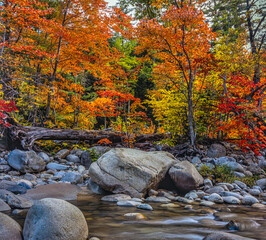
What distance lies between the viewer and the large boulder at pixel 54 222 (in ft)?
7.82

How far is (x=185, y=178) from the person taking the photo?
5328 mm

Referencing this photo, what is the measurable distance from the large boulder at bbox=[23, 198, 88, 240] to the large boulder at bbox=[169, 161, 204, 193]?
3216mm

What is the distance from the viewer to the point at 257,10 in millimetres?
9484

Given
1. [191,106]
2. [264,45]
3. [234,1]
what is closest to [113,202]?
[191,106]

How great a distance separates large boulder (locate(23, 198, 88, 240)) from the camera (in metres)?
2.38

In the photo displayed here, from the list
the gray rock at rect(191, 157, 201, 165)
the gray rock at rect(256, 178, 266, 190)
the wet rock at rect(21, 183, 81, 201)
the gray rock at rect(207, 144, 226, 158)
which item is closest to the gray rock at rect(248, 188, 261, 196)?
the gray rock at rect(256, 178, 266, 190)

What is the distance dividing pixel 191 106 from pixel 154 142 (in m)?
2.58

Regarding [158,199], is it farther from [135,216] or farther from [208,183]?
[208,183]

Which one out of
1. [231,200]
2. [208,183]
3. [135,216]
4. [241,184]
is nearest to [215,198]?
[231,200]

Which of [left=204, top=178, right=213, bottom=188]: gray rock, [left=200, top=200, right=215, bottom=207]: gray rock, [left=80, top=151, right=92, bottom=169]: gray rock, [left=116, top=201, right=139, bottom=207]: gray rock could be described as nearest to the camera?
[left=116, top=201, right=139, bottom=207]: gray rock

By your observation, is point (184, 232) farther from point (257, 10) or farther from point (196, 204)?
point (257, 10)

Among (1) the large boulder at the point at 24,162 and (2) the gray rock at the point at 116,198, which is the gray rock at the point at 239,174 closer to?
(2) the gray rock at the point at 116,198

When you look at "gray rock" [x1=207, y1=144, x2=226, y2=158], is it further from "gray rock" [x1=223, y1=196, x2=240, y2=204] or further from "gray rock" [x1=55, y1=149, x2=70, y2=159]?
"gray rock" [x1=55, y1=149, x2=70, y2=159]

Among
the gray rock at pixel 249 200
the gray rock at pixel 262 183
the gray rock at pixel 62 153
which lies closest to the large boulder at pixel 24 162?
the gray rock at pixel 62 153
